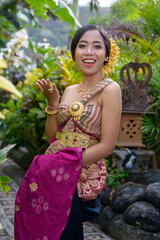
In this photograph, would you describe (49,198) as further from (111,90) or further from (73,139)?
(111,90)

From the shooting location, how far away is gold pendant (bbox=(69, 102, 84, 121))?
2.06 metres

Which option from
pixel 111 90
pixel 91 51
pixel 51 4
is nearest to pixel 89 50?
pixel 91 51

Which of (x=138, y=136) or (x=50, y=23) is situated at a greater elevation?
(x=50, y=23)

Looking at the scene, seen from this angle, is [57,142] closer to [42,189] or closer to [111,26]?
[42,189]

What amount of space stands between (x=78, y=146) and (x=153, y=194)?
1.67 meters

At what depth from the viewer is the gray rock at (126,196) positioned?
3.56 meters

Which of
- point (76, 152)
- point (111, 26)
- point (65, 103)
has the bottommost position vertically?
point (76, 152)

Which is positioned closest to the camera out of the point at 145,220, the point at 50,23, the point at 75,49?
the point at 75,49

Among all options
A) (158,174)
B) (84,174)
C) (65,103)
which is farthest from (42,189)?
(158,174)

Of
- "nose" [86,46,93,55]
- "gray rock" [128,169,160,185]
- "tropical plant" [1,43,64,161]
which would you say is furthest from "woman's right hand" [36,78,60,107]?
"tropical plant" [1,43,64,161]

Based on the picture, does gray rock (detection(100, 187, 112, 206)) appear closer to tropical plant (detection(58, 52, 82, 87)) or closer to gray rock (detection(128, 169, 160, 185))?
Answer: gray rock (detection(128, 169, 160, 185))

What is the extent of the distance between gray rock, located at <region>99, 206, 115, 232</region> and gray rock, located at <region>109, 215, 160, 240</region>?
0.10m

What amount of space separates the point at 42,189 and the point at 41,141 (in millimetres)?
3921

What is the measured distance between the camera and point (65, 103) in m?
2.22
